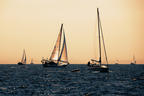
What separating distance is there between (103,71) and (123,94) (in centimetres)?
5195

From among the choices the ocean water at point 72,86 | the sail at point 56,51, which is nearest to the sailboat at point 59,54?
the sail at point 56,51

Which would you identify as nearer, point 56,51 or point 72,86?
point 72,86

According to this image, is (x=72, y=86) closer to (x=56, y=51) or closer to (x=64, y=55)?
(x=64, y=55)

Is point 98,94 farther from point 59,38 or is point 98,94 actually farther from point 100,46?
point 59,38

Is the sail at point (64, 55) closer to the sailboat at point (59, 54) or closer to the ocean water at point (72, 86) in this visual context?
the sailboat at point (59, 54)

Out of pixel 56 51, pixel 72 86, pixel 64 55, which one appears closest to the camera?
pixel 72 86

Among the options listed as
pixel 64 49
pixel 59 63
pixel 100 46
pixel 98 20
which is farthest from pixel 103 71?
pixel 59 63

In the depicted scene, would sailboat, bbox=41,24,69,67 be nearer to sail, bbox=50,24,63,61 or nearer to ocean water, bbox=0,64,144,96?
sail, bbox=50,24,63,61

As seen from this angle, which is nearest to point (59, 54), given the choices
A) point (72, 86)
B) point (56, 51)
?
point (56, 51)

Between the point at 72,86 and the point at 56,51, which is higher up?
the point at 56,51

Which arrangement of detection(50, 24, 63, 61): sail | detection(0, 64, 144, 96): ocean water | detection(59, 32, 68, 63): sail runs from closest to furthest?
detection(0, 64, 144, 96): ocean water, detection(50, 24, 63, 61): sail, detection(59, 32, 68, 63): sail

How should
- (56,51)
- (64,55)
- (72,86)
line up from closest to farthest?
(72,86), (64,55), (56,51)

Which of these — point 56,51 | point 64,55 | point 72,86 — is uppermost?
point 56,51

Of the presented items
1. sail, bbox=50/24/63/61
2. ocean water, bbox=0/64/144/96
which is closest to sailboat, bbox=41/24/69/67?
sail, bbox=50/24/63/61
